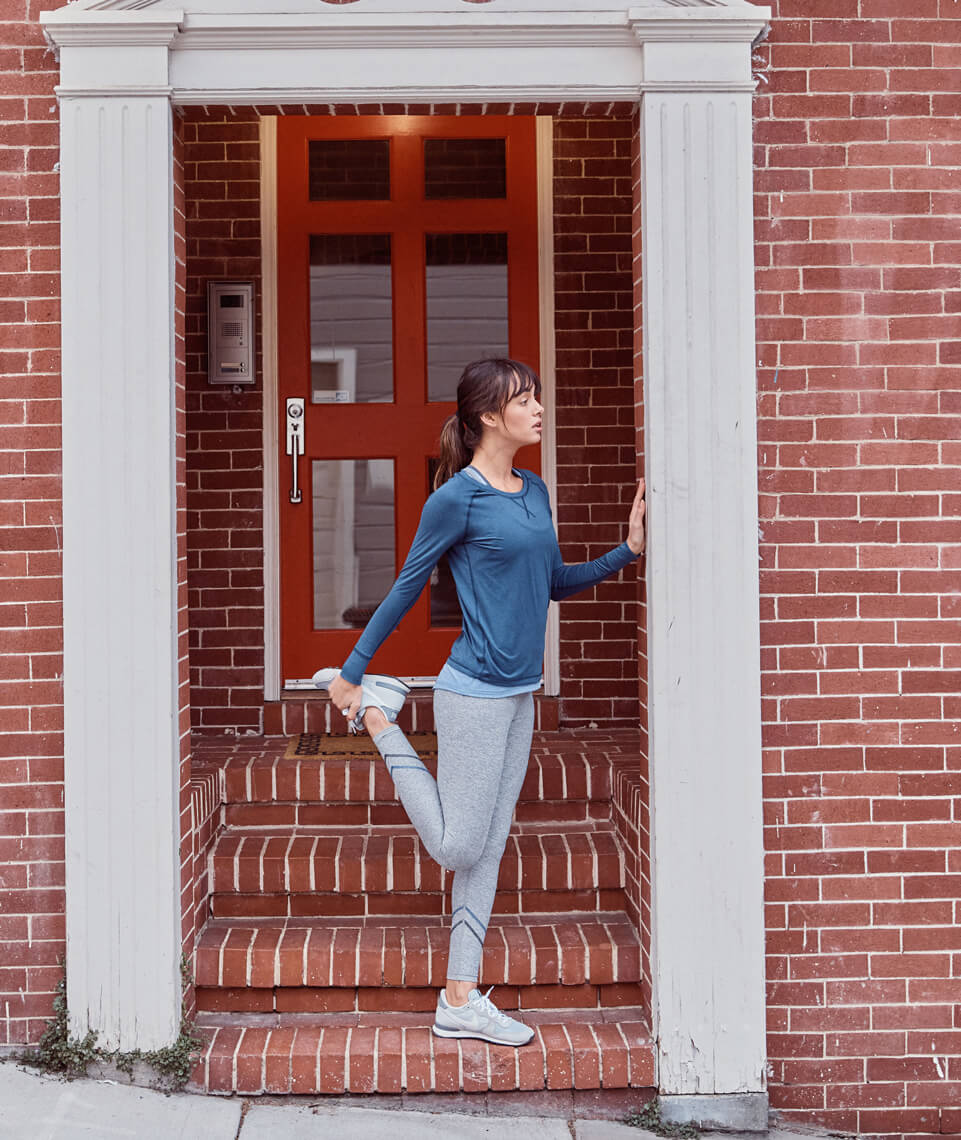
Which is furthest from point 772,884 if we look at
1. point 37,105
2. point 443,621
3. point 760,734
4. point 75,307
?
point 37,105

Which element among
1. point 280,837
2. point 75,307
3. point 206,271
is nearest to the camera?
point 75,307

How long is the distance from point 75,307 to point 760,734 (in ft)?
8.00

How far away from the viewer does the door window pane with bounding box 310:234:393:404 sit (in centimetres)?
490

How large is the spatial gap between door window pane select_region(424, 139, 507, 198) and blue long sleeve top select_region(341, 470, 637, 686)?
202 centimetres

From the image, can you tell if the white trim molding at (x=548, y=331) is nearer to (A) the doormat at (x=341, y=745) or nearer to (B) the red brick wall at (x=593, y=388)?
(B) the red brick wall at (x=593, y=388)

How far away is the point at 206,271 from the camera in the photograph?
4.83 metres

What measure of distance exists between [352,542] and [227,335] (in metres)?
1.03

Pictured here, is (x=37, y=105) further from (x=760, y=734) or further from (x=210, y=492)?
(x=760, y=734)

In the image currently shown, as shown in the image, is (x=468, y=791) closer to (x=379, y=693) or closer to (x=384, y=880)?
(x=379, y=693)

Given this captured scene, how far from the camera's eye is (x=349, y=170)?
488 cm

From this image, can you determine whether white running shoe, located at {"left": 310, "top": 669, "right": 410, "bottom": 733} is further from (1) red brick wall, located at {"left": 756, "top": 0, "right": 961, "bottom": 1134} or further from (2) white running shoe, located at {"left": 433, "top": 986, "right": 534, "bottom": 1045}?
(1) red brick wall, located at {"left": 756, "top": 0, "right": 961, "bottom": 1134}

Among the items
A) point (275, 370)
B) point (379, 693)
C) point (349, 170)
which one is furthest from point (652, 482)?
point (349, 170)

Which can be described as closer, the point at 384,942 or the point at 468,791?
the point at 468,791

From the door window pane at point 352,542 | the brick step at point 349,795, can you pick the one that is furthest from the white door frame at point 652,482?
the door window pane at point 352,542
